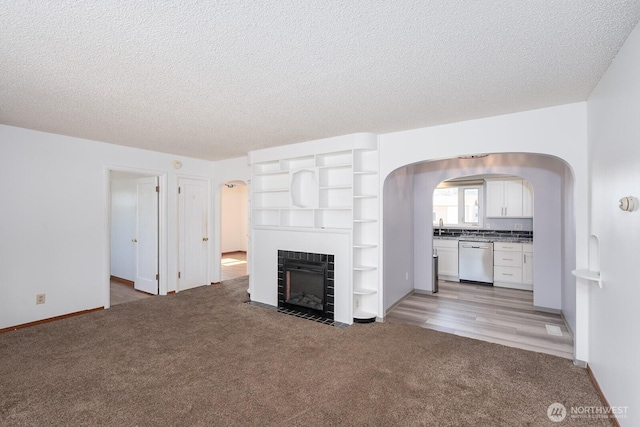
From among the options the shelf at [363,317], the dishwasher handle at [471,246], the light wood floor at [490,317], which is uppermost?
the dishwasher handle at [471,246]

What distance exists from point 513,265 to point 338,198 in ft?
12.9

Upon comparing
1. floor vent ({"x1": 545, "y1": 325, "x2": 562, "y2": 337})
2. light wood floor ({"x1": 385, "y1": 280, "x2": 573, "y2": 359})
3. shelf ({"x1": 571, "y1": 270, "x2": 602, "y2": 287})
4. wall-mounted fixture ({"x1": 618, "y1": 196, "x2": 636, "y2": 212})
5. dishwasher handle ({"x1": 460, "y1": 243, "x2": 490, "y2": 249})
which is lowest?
light wood floor ({"x1": 385, "y1": 280, "x2": 573, "y2": 359})

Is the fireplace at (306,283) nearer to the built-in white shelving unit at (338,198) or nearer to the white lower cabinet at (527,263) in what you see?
the built-in white shelving unit at (338,198)

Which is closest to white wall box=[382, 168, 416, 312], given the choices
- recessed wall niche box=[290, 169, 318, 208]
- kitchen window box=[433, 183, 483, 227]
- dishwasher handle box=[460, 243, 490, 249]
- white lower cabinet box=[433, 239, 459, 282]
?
recessed wall niche box=[290, 169, 318, 208]

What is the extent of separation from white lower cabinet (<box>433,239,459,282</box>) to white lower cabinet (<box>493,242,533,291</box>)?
2.39ft

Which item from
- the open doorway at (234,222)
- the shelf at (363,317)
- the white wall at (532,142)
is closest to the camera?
the white wall at (532,142)

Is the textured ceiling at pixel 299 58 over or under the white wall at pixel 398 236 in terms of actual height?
over

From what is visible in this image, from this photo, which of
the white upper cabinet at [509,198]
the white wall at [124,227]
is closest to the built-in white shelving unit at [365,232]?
the white upper cabinet at [509,198]

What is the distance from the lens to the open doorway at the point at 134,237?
5219 millimetres

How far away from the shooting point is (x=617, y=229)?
6.48 ft

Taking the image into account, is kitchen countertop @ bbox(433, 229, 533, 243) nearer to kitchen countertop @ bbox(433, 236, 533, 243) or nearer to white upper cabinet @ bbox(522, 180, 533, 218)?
kitchen countertop @ bbox(433, 236, 533, 243)

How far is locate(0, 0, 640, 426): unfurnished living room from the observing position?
5.73 feet

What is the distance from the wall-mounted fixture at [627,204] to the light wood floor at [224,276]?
6098 mm

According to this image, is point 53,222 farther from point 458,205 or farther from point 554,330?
point 458,205
